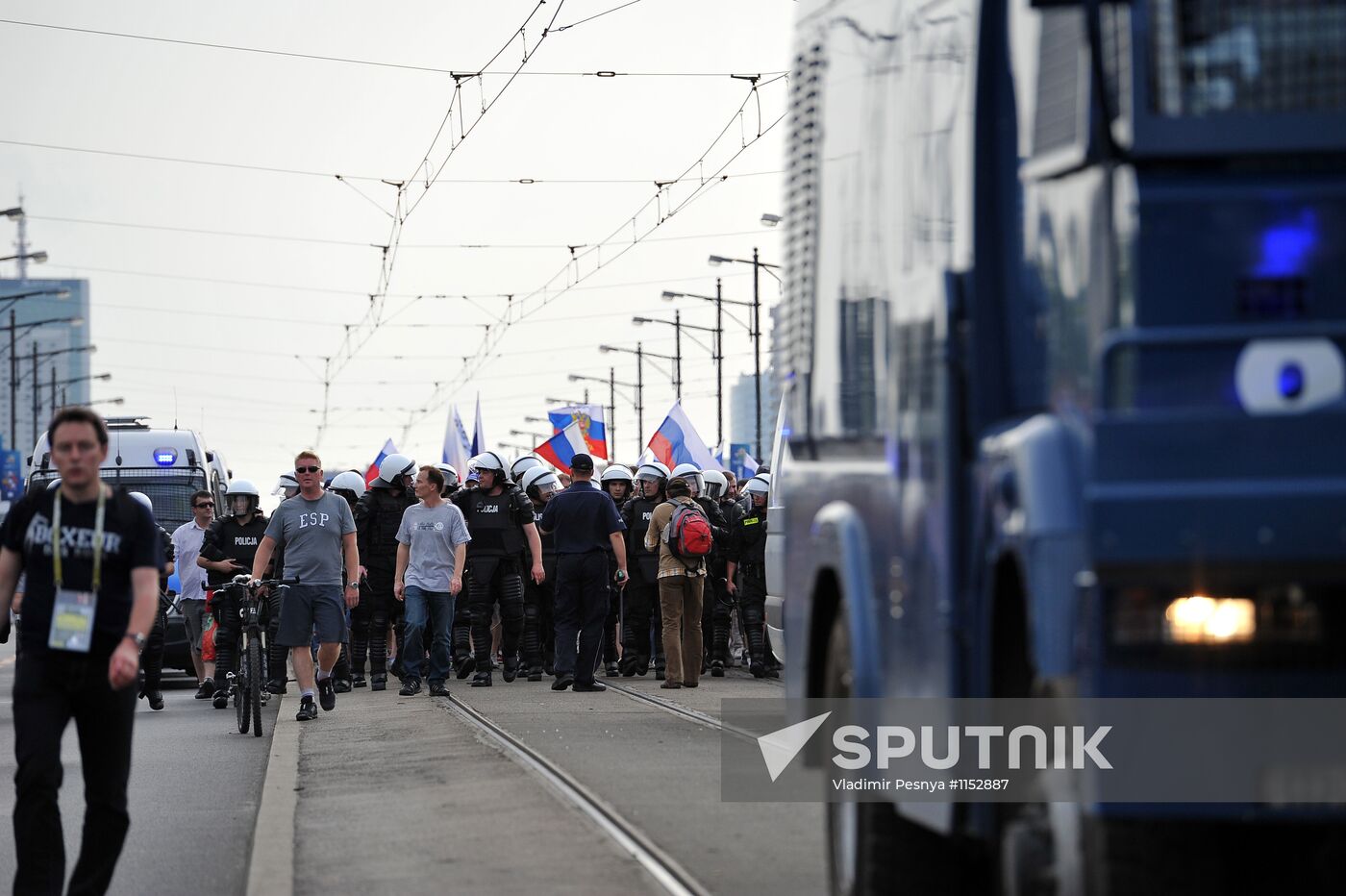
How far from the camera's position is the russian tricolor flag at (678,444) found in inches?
1221

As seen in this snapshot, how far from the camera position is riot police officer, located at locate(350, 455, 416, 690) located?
19.8m

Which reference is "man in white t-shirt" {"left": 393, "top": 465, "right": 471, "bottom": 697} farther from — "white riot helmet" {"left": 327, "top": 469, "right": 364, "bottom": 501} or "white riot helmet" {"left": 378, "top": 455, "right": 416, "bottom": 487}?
"white riot helmet" {"left": 327, "top": 469, "right": 364, "bottom": 501}

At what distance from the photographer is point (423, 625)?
707 inches

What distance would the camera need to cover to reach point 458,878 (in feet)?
26.9

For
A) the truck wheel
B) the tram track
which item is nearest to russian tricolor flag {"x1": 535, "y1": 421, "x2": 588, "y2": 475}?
the tram track

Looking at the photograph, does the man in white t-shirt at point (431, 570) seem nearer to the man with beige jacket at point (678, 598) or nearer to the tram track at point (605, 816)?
the man with beige jacket at point (678, 598)

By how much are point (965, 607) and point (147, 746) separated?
1019 centimetres

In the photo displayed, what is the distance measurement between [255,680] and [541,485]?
6937 mm

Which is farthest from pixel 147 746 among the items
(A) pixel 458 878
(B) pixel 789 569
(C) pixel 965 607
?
(C) pixel 965 607

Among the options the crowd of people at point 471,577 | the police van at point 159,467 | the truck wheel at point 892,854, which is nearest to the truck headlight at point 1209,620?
the truck wheel at point 892,854

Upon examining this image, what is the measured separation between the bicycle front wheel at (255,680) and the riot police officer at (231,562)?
221cm

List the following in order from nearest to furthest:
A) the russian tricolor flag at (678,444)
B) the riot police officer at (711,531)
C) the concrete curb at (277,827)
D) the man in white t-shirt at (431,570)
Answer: the concrete curb at (277,827) < the man in white t-shirt at (431,570) < the riot police officer at (711,531) < the russian tricolor flag at (678,444)

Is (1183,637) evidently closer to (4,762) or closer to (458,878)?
(458,878)

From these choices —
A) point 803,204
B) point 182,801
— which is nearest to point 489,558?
point 182,801
